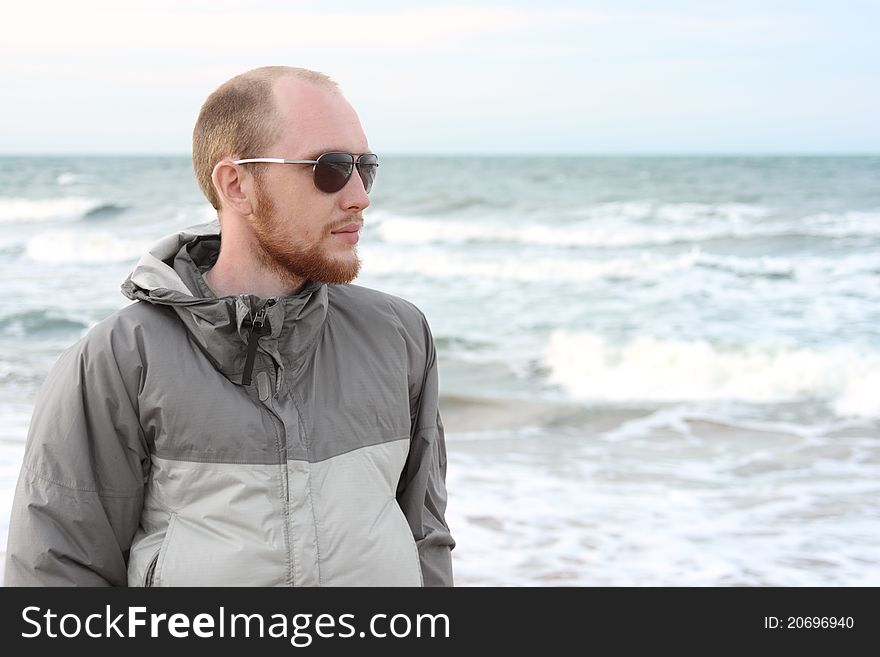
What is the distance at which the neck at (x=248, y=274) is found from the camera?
211cm

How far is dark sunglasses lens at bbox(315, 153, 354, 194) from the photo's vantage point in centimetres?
202

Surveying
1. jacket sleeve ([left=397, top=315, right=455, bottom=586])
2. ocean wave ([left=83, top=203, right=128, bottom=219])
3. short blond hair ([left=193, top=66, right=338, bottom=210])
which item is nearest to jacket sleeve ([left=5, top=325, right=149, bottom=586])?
short blond hair ([left=193, top=66, right=338, bottom=210])

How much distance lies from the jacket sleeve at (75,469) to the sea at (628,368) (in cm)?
344

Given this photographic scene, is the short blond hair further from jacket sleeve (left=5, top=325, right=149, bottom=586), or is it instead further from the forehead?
jacket sleeve (left=5, top=325, right=149, bottom=586)

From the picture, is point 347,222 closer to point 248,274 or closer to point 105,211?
point 248,274

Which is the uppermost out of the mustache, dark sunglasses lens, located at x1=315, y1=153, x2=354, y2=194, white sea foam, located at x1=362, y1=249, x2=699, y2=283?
dark sunglasses lens, located at x1=315, y1=153, x2=354, y2=194

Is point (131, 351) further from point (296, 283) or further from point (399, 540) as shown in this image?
point (399, 540)

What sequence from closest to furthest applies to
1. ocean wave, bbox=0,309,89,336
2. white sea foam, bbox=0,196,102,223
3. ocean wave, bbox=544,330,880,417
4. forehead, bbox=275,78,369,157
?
forehead, bbox=275,78,369,157, ocean wave, bbox=544,330,880,417, ocean wave, bbox=0,309,89,336, white sea foam, bbox=0,196,102,223

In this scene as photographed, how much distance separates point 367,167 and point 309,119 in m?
0.16

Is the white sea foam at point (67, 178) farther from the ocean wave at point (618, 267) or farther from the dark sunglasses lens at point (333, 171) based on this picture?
the dark sunglasses lens at point (333, 171)

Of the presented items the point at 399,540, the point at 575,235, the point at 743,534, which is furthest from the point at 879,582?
the point at 575,235

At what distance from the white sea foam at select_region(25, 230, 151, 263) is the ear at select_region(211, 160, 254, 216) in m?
19.1

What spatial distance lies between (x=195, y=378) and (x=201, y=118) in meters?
0.56

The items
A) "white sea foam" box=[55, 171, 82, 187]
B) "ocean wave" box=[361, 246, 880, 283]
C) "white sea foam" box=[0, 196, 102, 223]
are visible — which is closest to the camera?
"ocean wave" box=[361, 246, 880, 283]
